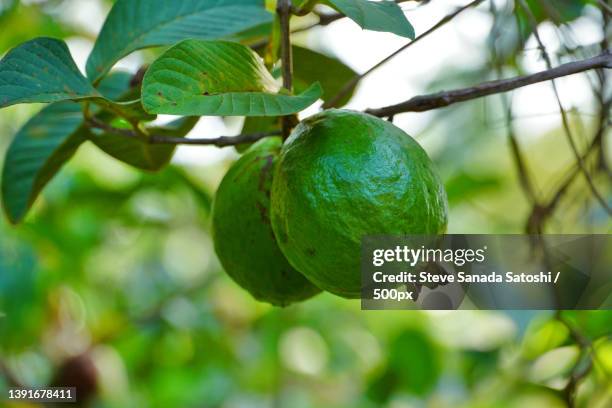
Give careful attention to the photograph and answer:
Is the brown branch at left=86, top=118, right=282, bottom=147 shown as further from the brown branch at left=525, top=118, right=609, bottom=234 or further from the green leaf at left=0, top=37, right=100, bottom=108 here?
the brown branch at left=525, top=118, right=609, bottom=234

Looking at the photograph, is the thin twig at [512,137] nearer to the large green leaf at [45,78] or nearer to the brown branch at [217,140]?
the brown branch at [217,140]

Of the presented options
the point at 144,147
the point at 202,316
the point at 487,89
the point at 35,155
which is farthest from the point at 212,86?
the point at 202,316

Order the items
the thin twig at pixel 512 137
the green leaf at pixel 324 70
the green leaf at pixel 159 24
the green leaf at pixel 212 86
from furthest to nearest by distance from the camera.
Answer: the thin twig at pixel 512 137, the green leaf at pixel 324 70, the green leaf at pixel 159 24, the green leaf at pixel 212 86

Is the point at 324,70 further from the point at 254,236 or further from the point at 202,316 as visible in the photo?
the point at 202,316

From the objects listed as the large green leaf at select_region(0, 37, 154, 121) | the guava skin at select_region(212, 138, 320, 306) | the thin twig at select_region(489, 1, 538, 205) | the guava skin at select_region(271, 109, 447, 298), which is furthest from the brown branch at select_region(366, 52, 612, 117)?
the thin twig at select_region(489, 1, 538, 205)

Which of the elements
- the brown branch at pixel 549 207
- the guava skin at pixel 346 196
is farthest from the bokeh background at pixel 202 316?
the guava skin at pixel 346 196
